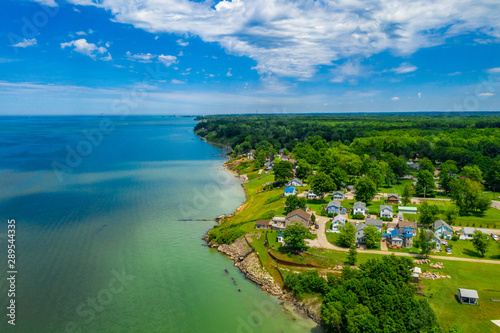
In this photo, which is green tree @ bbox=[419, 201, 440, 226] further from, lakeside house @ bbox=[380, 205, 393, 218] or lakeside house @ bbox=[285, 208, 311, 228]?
lakeside house @ bbox=[285, 208, 311, 228]

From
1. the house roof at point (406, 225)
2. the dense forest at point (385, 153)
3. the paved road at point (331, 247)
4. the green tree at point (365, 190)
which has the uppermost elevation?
the dense forest at point (385, 153)

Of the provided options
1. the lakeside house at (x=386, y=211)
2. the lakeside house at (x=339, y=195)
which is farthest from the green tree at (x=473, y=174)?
the lakeside house at (x=339, y=195)

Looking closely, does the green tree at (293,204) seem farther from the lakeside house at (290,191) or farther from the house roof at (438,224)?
the house roof at (438,224)

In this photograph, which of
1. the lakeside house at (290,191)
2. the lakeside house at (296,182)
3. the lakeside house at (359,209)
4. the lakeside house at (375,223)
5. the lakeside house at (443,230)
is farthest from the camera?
the lakeside house at (296,182)

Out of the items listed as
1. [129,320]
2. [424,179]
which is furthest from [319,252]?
[424,179]

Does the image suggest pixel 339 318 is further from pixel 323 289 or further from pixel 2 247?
pixel 2 247
